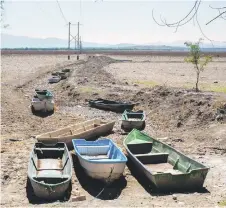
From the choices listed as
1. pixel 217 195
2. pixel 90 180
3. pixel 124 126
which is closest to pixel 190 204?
pixel 217 195

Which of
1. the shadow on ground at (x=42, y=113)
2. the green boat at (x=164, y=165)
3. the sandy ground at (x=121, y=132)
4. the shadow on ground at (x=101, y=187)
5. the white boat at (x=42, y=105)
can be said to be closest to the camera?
the sandy ground at (x=121, y=132)

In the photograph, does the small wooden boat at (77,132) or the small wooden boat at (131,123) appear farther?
the small wooden boat at (131,123)

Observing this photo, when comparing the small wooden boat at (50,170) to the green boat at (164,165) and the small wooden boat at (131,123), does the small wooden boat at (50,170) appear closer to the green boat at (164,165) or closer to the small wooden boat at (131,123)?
the green boat at (164,165)

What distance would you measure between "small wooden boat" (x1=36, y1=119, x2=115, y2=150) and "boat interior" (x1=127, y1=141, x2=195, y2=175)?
10.5ft

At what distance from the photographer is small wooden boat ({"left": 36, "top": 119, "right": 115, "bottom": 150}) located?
17995mm

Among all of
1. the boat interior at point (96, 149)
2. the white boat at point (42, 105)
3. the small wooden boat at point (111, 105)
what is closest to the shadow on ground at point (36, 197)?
the boat interior at point (96, 149)

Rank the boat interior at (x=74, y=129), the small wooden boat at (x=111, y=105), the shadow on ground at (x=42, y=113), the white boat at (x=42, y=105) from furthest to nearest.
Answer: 1. the small wooden boat at (x=111, y=105)
2. the white boat at (x=42, y=105)
3. the shadow on ground at (x=42, y=113)
4. the boat interior at (x=74, y=129)

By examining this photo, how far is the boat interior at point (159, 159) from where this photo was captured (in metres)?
14.5

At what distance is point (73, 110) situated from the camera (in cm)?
2903

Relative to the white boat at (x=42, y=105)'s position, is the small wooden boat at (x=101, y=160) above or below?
above

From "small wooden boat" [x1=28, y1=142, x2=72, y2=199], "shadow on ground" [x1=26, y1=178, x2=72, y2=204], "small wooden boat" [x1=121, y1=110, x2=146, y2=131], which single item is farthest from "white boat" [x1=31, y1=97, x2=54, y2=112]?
"shadow on ground" [x1=26, y1=178, x2=72, y2=204]

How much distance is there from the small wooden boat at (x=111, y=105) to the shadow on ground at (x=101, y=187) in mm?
13548

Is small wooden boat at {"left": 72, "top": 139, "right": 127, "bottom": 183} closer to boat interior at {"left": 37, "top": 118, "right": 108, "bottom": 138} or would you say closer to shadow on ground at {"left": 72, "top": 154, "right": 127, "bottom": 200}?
shadow on ground at {"left": 72, "top": 154, "right": 127, "bottom": 200}

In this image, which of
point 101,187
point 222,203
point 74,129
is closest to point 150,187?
point 101,187
